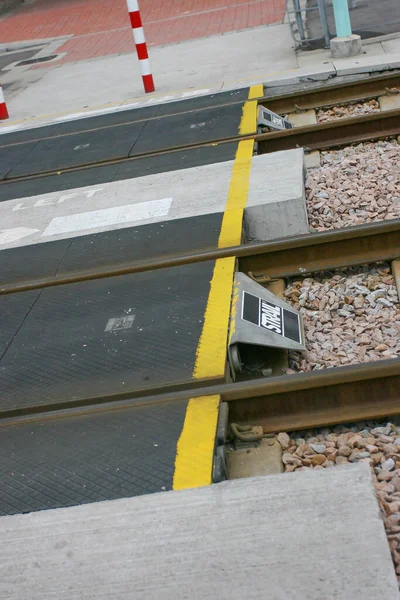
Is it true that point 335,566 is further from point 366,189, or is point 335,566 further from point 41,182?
point 41,182

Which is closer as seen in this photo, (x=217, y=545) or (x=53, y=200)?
(x=217, y=545)

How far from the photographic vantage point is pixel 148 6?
19703 mm

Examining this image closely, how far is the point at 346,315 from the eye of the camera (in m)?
4.69

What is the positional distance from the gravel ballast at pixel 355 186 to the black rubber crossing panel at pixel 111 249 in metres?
0.84

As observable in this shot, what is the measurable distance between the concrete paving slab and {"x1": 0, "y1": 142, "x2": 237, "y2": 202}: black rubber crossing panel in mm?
4485

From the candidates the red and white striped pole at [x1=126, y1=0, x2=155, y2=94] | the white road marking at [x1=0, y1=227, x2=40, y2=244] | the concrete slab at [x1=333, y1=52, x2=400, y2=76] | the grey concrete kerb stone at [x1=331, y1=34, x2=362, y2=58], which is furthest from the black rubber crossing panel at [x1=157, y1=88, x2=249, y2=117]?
the white road marking at [x1=0, y1=227, x2=40, y2=244]

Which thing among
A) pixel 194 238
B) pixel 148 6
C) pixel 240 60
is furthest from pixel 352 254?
pixel 148 6

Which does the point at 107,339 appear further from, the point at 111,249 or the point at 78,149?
the point at 78,149

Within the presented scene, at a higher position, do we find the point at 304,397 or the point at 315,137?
the point at 304,397

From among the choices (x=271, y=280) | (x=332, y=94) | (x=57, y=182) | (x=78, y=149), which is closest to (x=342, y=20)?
(x=332, y=94)

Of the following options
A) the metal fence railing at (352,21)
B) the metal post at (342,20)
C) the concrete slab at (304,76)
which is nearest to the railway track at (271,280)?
the concrete slab at (304,76)

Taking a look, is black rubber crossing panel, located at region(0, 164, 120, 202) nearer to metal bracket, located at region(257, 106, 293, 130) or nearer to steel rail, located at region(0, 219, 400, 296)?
metal bracket, located at region(257, 106, 293, 130)

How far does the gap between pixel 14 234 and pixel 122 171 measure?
138 centimetres

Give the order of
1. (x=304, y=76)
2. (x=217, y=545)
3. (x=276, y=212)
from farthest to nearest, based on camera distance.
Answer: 1. (x=304, y=76)
2. (x=276, y=212)
3. (x=217, y=545)
